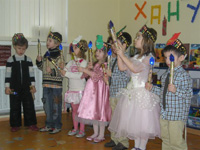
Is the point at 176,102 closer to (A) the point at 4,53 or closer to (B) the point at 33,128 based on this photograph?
(B) the point at 33,128

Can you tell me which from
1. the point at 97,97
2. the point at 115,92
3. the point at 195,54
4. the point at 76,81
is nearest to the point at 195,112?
the point at 195,54

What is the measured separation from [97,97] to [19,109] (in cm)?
A: 141

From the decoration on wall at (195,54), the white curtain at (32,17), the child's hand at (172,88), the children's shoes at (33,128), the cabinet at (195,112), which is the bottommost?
→ the children's shoes at (33,128)

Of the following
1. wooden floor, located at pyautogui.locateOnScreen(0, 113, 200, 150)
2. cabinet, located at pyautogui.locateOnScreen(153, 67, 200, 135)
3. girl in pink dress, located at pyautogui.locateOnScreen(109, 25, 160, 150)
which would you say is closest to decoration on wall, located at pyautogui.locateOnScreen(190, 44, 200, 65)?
cabinet, located at pyautogui.locateOnScreen(153, 67, 200, 135)

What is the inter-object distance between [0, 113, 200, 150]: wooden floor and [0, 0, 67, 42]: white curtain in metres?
1.78

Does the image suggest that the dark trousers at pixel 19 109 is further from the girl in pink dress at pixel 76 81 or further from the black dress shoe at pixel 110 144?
the black dress shoe at pixel 110 144

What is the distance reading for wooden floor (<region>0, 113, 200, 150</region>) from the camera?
3221mm

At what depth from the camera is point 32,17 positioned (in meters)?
4.77

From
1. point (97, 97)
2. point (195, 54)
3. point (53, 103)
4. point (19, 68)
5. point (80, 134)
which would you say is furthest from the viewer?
point (195, 54)

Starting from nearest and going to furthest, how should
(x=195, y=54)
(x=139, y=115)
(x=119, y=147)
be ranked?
(x=139, y=115) < (x=119, y=147) < (x=195, y=54)

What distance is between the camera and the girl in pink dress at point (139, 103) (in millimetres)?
2680

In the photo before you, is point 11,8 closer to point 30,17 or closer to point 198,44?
point 30,17

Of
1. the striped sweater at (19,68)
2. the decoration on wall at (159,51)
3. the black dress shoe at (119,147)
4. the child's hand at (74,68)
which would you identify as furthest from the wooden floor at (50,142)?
the decoration on wall at (159,51)

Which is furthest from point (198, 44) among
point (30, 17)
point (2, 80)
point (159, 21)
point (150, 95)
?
point (2, 80)
